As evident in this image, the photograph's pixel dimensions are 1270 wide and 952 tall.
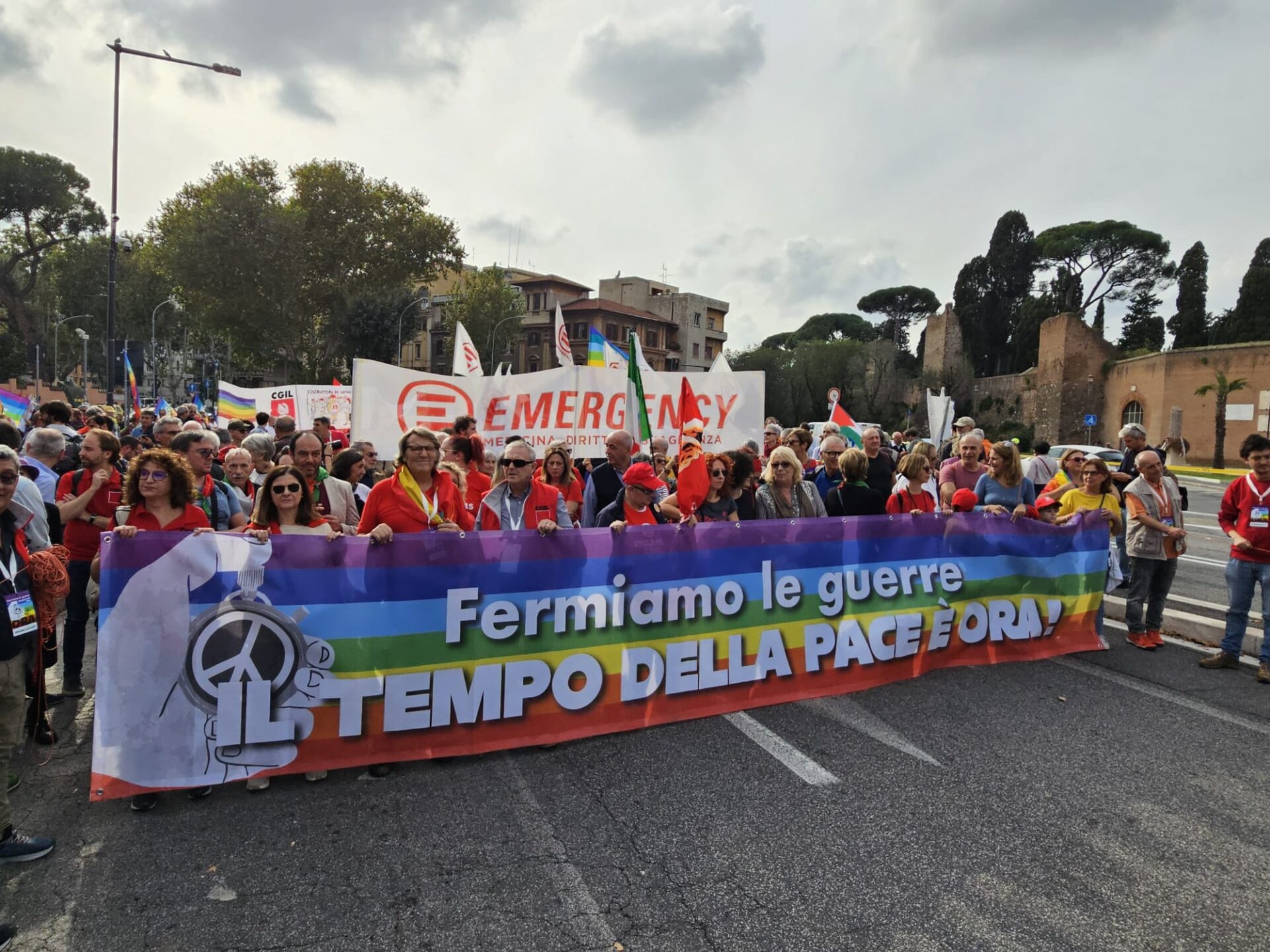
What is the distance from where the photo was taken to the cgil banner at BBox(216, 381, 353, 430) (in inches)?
541

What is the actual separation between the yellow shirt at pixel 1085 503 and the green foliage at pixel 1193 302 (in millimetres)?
50677

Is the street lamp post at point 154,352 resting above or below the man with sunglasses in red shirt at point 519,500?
above

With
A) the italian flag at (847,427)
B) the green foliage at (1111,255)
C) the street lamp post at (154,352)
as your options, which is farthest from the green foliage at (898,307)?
the italian flag at (847,427)

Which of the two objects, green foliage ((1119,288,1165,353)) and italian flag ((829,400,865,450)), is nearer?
italian flag ((829,400,865,450))

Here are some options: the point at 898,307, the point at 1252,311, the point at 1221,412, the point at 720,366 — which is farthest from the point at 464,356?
the point at 898,307

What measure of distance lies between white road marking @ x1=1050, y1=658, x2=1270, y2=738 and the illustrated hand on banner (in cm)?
516

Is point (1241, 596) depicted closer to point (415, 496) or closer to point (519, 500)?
point (519, 500)

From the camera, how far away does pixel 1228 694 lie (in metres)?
5.14

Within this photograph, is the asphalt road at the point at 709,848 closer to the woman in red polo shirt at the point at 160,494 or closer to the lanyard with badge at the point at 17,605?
the lanyard with badge at the point at 17,605

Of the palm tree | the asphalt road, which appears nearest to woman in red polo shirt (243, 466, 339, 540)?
the asphalt road

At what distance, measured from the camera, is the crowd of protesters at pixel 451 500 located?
3.63 meters

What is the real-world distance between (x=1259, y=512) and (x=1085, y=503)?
3.76 ft

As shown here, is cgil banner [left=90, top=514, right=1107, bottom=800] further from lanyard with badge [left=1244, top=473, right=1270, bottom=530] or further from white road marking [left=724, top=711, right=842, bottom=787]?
lanyard with badge [left=1244, top=473, right=1270, bottom=530]

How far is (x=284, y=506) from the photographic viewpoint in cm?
400
